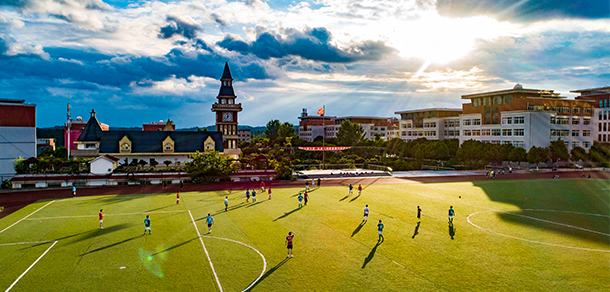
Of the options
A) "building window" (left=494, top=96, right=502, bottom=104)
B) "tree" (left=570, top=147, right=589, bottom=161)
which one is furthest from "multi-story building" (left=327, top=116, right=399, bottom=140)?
"tree" (left=570, top=147, right=589, bottom=161)

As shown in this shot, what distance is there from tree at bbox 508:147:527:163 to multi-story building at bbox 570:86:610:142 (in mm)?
32666

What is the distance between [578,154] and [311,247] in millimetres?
91917

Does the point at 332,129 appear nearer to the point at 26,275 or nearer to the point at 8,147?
the point at 8,147

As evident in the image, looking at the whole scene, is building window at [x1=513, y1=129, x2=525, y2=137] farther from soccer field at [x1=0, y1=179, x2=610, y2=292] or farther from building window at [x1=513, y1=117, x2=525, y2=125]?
soccer field at [x1=0, y1=179, x2=610, y2=292]

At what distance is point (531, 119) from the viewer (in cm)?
9162

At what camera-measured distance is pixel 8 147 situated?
6550 centimetres

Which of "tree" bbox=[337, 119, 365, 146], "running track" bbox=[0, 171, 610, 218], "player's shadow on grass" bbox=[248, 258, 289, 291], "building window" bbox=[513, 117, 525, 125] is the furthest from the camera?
"tree" bbox=[337, 119, 365, 146]

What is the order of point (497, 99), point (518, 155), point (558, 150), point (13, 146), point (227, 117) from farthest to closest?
1. point (497, 99)
2. point (227, 117)
3. point (558, 150)
4. point (518, 155)
5. point (13, 146)

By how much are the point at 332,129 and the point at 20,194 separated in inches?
5714

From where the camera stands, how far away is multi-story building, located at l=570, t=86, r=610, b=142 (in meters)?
105

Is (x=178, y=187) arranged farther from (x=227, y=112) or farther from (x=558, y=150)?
(x=558, y=150)

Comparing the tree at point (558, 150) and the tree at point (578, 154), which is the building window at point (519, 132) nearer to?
the tree at point (558, 150)


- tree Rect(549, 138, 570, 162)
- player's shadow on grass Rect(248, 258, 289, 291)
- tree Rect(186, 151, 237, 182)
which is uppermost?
tree Rect(549, 138, 570, 162)

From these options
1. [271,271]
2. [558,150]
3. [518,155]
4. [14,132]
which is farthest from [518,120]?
[14,132]
